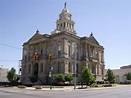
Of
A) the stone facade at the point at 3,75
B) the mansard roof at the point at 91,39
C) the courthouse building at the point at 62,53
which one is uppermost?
the mansard roof at the point at 91,39

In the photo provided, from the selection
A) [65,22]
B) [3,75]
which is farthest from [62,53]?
[3,75]

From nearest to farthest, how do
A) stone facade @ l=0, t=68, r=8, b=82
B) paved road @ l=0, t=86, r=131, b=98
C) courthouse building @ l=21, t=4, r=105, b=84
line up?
paved road @ l=0, t=86, r=131, b=98
courthouse building @ l=21, t=4, r=105, b=84
stone facade @ l=0, t=68, r=8, b=82

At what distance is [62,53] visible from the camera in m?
59.6

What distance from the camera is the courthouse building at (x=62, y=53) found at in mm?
60750

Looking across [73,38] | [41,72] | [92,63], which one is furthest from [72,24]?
[41,72]

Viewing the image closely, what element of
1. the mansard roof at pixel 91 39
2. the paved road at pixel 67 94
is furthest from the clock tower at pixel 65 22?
the paved road at pixel 67 94

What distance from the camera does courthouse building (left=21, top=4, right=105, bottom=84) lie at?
6075 centimetres

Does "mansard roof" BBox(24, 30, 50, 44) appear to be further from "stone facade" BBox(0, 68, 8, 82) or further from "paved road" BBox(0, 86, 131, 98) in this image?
"stone facade" BBox(0, 68, 8, 82)

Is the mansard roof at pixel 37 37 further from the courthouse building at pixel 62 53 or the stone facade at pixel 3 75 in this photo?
the stone facade at pixel 3 75

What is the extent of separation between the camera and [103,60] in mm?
80125

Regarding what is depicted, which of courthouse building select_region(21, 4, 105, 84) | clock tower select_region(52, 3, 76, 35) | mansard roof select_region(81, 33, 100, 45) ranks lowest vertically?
courthouse building select_region(21, 4, 105, 84)

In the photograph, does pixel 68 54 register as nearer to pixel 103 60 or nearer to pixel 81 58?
pixel 81 58

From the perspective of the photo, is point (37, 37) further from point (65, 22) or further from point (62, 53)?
point (62, 53)

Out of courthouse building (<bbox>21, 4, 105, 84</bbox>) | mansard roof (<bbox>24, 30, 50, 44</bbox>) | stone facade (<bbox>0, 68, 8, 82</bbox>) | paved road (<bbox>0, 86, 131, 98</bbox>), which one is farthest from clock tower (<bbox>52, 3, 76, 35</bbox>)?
stone facade (<bbox>0, 68, 8, 82</bbox>)
